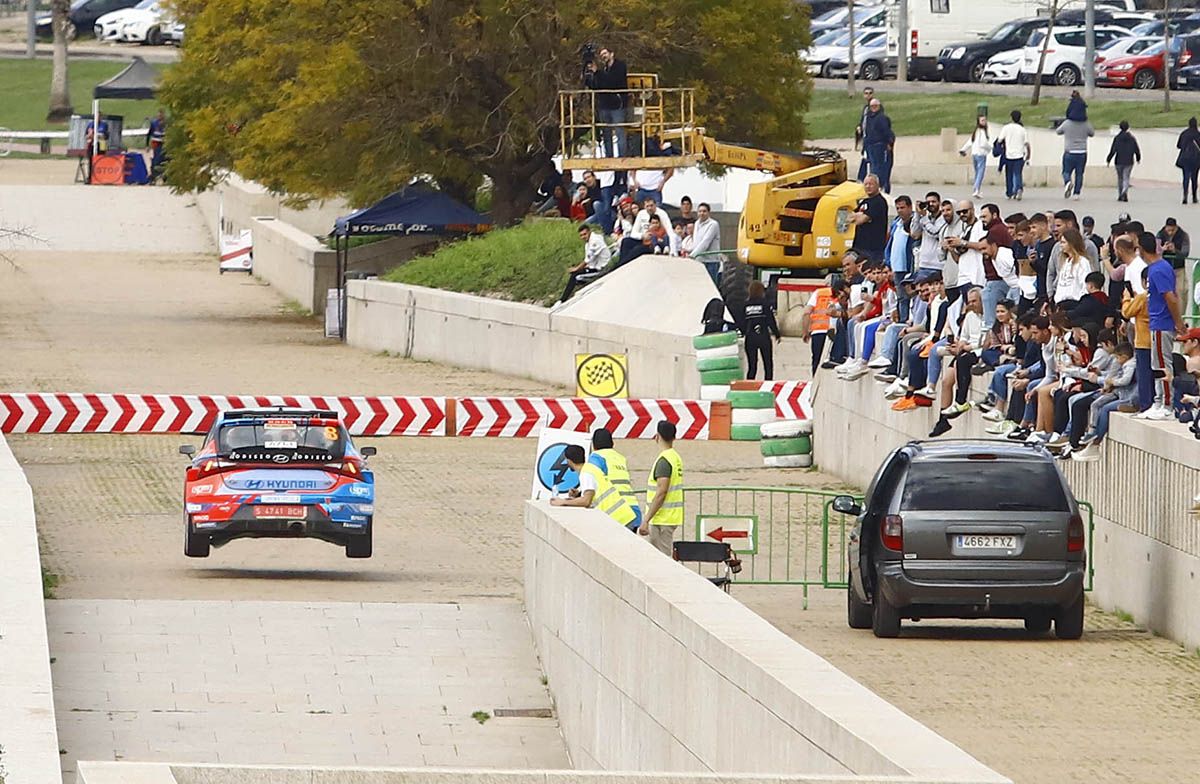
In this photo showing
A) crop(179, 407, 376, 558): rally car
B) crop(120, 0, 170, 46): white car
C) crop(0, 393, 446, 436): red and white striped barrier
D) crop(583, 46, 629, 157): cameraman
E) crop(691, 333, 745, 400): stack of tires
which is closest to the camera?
crop(179, 407, 376, 558): rally car

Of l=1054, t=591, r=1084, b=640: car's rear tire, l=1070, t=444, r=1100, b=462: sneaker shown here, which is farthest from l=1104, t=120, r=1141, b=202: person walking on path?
l=1054, t=591, r=1084, b=640: car's rear tire

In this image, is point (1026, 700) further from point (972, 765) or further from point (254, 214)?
point (254, 214)

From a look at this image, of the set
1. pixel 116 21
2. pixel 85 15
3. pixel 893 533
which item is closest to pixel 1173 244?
pixel 893 533

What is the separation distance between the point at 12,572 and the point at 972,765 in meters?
9.43

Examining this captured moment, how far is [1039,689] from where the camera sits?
52.2 ft

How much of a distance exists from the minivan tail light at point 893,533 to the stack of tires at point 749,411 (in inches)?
595

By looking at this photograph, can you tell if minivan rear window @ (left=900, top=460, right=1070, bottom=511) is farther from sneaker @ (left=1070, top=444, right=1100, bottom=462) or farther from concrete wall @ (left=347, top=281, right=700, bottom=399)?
concrete wall @ (left=347, top=281, right=700, bottom=399)

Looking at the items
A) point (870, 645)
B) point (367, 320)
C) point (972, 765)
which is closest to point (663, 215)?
point (367, 320)

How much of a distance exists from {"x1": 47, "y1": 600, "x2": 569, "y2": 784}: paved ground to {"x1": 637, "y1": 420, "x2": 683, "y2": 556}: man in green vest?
128 cm

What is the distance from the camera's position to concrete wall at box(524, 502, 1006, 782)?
9383mm

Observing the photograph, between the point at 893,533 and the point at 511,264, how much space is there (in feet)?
87.6

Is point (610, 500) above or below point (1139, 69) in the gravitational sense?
below

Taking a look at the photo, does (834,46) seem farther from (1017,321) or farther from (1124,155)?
(1017,321)

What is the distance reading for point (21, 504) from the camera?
1977cm
